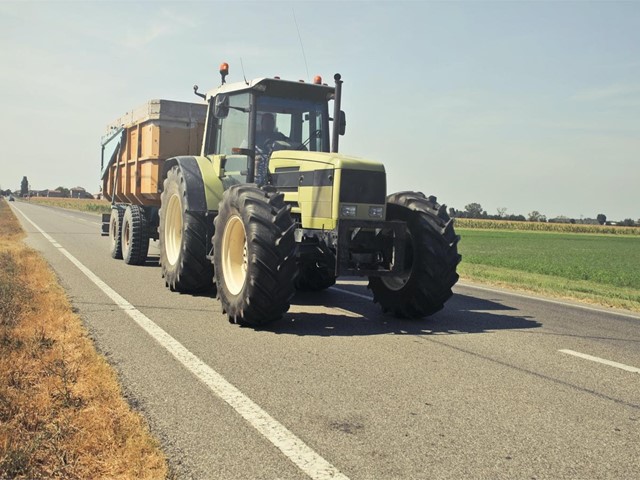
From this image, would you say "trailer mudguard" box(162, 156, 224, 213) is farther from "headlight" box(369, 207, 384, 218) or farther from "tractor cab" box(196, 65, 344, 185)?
"headlight" box(369, 207, 384, 218)

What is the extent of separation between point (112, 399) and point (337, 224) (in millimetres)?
3641

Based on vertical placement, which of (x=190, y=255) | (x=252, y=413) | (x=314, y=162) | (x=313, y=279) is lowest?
(x=252, y=413)

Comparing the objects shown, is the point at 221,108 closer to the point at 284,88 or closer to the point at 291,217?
the point at 284,88

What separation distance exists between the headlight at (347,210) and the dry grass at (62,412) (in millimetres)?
3065

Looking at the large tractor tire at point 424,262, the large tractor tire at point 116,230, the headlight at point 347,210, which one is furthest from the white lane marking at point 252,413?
the large tractor tire at point 116,230

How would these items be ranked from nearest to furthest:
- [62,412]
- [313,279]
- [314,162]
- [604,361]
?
[62,412]
[604,361]
[314,162]
[313,279]

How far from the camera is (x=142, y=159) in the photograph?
1270cm

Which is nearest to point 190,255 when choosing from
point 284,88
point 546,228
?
point 284,88

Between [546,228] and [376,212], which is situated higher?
[376,212]

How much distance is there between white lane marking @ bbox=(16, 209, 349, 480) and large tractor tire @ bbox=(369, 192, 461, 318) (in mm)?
2909

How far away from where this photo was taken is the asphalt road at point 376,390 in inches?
133

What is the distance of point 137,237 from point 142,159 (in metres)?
1.61

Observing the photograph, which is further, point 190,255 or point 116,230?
point 116,230

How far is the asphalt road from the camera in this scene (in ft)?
11.1
